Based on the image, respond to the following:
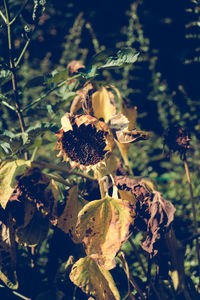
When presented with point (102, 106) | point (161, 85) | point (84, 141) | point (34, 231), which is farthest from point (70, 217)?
point (161, 85)

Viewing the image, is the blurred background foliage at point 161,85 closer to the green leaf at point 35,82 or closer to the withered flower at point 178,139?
the withered flower at point 178,139

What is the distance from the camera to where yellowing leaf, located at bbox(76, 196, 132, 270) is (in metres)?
0.69

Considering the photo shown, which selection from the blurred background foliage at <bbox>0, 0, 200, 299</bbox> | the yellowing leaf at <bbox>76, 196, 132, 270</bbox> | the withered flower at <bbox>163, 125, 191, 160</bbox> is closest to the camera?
the yellowing leaf at <bbox>76, 196, 132, 270</bbox>

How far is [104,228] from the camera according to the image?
73 cm

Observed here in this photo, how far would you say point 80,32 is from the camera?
3.12 meters

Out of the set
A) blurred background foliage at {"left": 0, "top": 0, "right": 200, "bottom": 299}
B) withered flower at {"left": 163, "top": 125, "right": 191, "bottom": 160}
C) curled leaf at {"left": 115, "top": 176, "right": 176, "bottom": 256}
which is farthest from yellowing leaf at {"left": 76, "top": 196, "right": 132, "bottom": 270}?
blurred background foliage at {"left": 0, "top": 0, "right": 200, "bottom": 299}

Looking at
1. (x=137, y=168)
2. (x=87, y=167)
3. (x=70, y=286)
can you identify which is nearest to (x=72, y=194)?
(x=87, y=167)

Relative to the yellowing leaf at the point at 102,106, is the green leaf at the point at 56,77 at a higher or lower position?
higher

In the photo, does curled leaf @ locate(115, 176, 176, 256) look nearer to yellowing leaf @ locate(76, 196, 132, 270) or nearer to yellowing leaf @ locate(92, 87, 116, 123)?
yellowing leaf @ locate(76, 196, 132, 270)

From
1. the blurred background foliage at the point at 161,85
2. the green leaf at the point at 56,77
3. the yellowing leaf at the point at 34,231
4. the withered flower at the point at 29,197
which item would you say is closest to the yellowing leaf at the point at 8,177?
the withered flower at the point at 29,197

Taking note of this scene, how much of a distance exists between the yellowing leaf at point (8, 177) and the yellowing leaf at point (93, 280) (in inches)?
9.3

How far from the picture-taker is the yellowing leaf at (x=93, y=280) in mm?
744

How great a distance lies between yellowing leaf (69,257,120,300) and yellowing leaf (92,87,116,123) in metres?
0.38

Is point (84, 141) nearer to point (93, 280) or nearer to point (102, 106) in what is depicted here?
point (102, 106)
